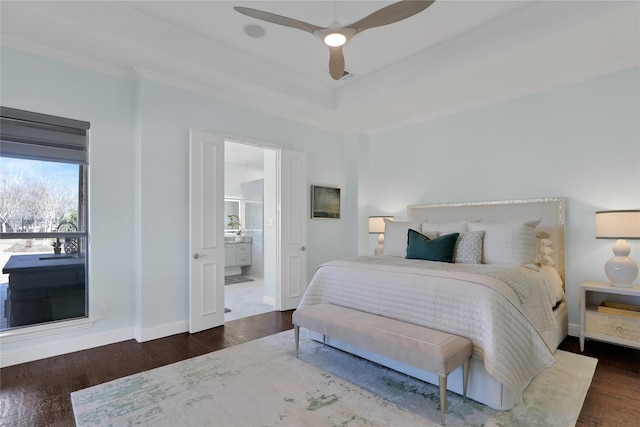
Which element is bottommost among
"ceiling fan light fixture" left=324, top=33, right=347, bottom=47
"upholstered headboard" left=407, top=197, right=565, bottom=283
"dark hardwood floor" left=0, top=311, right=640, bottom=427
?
"dark hardwood floor" left=0, top=311, right=640, bottom=427

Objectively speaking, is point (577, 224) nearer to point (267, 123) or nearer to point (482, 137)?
point (482, 137)

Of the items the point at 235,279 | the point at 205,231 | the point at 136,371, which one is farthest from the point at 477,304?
the point at 235,279

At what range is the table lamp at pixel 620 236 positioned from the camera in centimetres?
274

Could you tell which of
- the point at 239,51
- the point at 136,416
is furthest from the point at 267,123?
the point at 136,416

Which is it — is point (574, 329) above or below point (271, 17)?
below

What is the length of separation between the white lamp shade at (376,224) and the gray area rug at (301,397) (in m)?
2.35

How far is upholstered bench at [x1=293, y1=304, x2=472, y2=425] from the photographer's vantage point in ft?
6.29

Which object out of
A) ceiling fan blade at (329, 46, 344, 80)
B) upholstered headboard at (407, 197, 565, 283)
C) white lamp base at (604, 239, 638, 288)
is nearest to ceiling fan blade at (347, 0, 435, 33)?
ceiling fan blade at (329, 46, 344, 80)

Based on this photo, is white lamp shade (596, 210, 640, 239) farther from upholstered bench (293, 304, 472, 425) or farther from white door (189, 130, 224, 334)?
white door (189, 130, 224, 334)

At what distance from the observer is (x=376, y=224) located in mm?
4883

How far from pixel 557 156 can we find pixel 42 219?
5.06m

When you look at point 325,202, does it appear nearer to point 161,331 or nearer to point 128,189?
point 128,189

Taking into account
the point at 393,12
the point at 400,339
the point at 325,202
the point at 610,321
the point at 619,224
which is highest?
the point at 393,12

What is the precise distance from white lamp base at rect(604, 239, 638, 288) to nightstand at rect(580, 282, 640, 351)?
0.22ft
